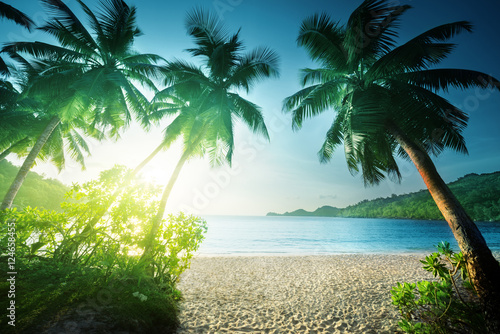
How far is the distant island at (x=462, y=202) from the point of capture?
6322 cm

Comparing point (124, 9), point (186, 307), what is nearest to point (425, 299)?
point (186, 307)

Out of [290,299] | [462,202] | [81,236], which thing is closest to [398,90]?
[290,299]

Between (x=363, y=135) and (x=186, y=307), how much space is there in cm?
667

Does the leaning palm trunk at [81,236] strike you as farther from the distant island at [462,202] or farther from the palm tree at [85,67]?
the distant island at [462,202]

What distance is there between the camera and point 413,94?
5.46 metres

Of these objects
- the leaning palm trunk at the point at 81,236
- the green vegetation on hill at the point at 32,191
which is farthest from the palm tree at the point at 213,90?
the green vegetation on hill at the point at 32,191

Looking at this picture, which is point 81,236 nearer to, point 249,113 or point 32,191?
point 249,113

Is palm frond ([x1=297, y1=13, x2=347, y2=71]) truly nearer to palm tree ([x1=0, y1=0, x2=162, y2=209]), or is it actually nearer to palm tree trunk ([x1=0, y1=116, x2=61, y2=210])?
palm tree ([x1=0, y1=0, x2=162, y2=209])

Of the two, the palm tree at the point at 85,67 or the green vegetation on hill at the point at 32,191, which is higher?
the palm tree at the point at 85,67

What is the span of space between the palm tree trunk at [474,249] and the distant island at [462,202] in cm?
8455

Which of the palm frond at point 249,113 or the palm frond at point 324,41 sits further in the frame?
the palm frond at point 249,113

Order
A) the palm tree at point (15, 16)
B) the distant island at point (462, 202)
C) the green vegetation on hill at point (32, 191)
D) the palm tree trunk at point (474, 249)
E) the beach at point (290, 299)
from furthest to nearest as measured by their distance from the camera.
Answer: the distant island at point (462, 202) < the green vegetation on hill at point (32, 191) < the palm tree at point (15, 16) < the beach at point (290, 299) < the palm tree trunk at point (474, 249)

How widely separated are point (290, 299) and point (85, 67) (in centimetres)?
1290

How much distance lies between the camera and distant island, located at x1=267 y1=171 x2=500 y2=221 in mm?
63219
